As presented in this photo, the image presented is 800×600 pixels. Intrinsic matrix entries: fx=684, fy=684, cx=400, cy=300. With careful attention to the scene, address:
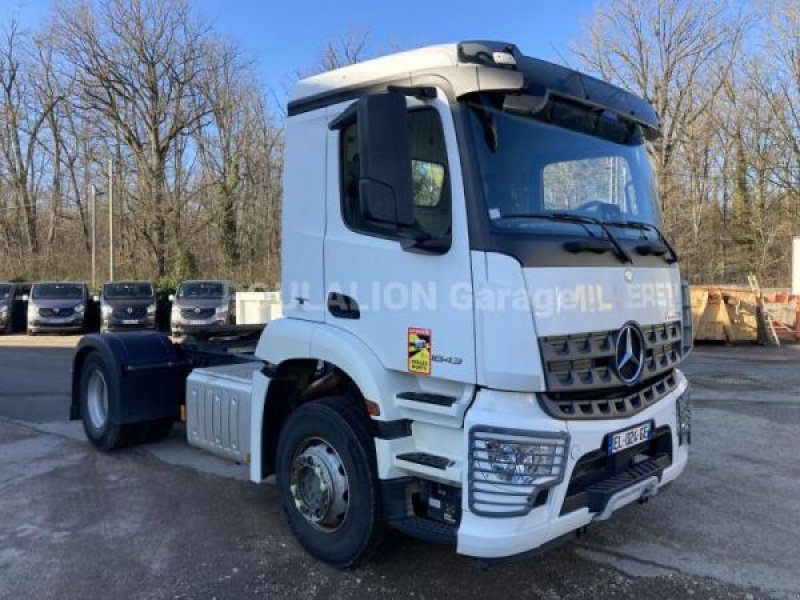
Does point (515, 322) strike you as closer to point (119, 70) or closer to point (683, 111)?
point (683, 111)

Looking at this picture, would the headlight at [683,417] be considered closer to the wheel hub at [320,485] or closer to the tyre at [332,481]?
the tyre at [332,481]

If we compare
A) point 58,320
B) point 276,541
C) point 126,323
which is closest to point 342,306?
point 276,541

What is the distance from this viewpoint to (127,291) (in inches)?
871

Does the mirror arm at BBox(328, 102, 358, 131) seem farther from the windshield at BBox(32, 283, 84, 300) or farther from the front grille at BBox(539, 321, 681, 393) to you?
the windshield at BBox(32, 283, 84, 300)

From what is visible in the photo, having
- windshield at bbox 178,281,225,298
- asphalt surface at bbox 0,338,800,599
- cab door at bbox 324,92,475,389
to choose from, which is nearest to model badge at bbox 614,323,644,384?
cab door at bbox 324,92,475,389

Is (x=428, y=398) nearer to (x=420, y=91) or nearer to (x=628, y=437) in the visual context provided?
(x=628, y=437)

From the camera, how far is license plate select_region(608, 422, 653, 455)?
3584 millimetres

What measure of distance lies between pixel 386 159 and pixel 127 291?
20.8m

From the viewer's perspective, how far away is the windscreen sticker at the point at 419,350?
11.8 feet

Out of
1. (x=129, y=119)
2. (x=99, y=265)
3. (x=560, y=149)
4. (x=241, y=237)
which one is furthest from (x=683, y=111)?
(x=99, y=265)

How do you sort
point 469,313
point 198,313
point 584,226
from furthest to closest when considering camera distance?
point 198,313
point 584,226
point 469,313

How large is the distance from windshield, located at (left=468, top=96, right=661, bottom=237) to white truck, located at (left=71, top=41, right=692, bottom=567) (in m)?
0.01

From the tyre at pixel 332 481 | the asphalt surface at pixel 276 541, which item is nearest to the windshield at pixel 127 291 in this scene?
the asphalt surface at pixel 276 541

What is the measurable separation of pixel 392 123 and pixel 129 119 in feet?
117
